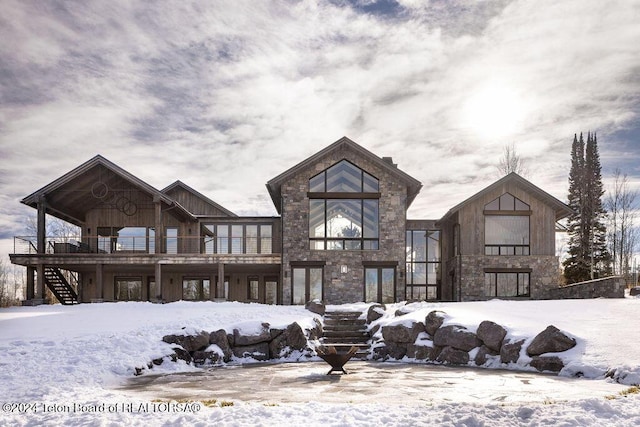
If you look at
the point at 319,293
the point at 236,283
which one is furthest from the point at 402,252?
the point at 236,283

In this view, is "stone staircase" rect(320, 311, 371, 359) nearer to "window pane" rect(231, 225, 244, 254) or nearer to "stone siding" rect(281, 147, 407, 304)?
"stone siding" rect(281, 147, 407, 304)

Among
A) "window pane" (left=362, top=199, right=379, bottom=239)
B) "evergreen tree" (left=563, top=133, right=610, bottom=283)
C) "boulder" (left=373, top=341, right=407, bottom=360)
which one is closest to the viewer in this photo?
"boulder" (left=373, top=341, right=407, bottom=360)

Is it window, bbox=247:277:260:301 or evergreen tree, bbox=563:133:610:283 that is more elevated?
evergreen tree, bbox=563:133:610:283

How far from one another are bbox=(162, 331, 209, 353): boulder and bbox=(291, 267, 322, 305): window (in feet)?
33.7

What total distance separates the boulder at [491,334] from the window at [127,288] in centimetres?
2117

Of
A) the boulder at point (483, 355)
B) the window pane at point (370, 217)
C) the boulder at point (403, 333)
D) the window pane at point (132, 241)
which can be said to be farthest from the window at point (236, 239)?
the boulder at point (483, 355)

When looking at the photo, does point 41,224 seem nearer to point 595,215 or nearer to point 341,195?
point 341,195

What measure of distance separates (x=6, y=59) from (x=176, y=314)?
9.83m

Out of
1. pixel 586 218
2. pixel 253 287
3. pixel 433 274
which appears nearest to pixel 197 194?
pixel 253 287

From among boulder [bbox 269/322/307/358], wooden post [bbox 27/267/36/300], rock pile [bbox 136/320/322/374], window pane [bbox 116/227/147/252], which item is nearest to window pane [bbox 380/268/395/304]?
rock pile [bbox 136/320/322/374]

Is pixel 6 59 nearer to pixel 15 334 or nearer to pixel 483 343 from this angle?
pixel 15 334

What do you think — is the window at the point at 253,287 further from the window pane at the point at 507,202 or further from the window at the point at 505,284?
the window pane at the point at 507,202

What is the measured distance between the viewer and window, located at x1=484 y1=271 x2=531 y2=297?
94.6 feet

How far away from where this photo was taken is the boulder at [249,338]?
17.8 metres
